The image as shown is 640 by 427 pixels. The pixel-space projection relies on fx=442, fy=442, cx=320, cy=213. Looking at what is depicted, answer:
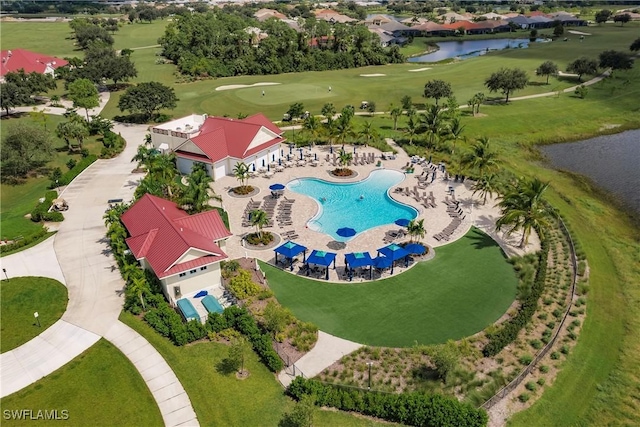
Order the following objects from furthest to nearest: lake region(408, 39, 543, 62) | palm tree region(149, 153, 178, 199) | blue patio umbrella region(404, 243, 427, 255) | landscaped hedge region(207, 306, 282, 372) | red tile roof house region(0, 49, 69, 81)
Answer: lake region(408, 39, 543, 62)
red tile roof house region(0, 49, 69, 81)
palm tree region(149, 153, 178, 199)
blue patio umbrella region(404, 243, 427, 255)
landscaped hedge region(207, 306, 282, 372)

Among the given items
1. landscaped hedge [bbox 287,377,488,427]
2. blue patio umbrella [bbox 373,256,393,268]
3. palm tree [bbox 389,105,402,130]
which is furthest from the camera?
palm tree [bbox 389,105,402,130]

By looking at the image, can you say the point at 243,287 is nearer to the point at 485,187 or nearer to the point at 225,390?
the point at 225,390

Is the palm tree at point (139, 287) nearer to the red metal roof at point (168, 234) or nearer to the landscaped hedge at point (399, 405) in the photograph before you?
the red metal roof at point (168, 234)

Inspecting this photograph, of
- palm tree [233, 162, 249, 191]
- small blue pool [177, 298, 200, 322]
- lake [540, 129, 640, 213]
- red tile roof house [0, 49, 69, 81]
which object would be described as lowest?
lake [540, 129, 640, 213]

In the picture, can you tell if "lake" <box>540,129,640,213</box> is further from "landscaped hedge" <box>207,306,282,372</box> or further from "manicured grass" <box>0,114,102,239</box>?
"manicured grass" <box>0,114,102,239</box>

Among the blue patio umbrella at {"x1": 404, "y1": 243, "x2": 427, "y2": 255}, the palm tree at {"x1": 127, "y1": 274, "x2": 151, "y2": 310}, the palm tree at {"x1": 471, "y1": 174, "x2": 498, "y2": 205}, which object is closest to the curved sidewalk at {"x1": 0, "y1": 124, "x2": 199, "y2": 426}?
the palm tree at {"x1": 127, "y1": 274, "x2": 151, "y2": 310}

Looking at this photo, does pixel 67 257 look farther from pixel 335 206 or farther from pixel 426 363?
pixel 426 363

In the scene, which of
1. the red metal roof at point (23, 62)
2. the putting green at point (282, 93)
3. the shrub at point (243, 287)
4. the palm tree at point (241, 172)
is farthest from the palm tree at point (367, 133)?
the red metal roof at point (23, 62)

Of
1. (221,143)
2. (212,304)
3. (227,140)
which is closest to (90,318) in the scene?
(212,304)
